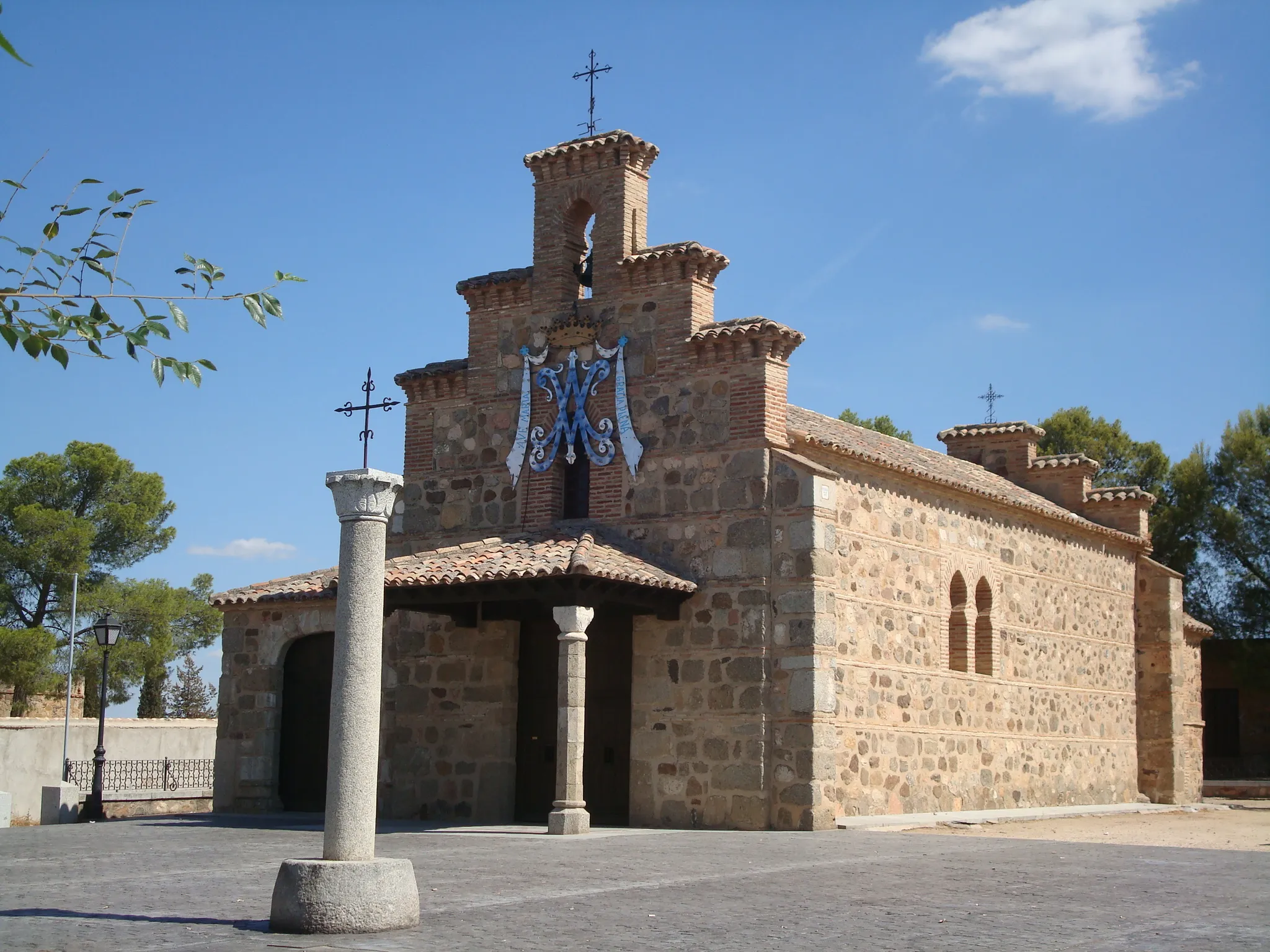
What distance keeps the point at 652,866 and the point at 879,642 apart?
7342 mm

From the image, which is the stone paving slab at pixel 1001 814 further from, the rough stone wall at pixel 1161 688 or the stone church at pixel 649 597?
the rough stone wall at pixel 1161 688

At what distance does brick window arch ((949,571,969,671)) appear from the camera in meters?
20.9

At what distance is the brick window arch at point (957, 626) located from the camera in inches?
823

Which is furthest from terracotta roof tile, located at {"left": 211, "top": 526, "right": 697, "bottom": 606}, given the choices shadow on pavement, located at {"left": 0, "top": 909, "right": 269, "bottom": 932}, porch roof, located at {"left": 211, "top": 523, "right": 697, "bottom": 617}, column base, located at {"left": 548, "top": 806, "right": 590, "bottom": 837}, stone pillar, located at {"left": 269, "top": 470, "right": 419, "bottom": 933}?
shadow on pavement, located at {"left": 0, "top": 909, "right": 269, "bottom": 932}

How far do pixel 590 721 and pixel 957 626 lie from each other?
606cm

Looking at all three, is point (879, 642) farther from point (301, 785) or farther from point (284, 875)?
point (284, 875)

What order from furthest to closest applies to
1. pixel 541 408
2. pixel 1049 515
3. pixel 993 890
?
pixel 1049 515 → pixel 541 408 → pixel 993 890

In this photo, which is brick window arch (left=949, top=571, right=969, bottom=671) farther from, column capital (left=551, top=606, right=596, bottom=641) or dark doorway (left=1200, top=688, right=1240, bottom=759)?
dark doorway (left=1200, top=688, right=1240, bottom=759)

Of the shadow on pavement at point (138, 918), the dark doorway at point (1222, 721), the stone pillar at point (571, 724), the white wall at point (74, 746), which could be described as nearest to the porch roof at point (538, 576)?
the stone pillar at point (571, 724)

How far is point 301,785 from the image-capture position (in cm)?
2134

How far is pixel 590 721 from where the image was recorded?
18.7 meters

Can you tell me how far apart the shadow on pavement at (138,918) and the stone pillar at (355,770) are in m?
0.22

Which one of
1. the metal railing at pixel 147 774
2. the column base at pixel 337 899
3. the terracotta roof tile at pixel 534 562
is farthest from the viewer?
the metal railing at pixel 147 774

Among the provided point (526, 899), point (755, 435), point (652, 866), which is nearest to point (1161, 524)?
point (755, 435)
